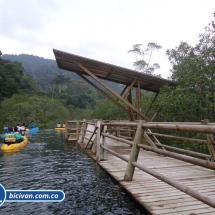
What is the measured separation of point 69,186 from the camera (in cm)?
484

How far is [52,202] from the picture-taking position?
3902 millimetres

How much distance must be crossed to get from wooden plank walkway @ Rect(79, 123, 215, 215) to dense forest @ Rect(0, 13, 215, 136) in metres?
4.54

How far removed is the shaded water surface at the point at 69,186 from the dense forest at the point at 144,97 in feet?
18.0

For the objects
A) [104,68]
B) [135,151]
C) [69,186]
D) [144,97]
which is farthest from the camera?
[144,97]

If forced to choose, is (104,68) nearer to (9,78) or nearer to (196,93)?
(196,93)

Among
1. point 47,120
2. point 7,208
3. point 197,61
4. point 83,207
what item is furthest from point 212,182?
point 47,120

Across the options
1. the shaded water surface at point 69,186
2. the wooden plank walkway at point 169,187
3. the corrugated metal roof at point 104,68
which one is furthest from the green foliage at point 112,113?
the wooden plank walkway at point 169,187

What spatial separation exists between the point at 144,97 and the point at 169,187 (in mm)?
11853

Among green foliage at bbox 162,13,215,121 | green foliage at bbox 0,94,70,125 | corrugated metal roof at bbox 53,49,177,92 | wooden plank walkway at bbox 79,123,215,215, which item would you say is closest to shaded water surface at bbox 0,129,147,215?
wooden plank walkway at bbox 79,123,215,215

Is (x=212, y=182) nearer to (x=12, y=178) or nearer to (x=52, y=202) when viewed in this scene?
(x=52, y=202)

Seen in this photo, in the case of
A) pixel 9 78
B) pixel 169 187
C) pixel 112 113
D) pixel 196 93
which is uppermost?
pixel 9 78

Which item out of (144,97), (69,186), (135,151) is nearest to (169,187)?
(135,151)

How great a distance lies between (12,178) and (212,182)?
15.2ft

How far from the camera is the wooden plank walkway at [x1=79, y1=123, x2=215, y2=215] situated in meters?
3.07
